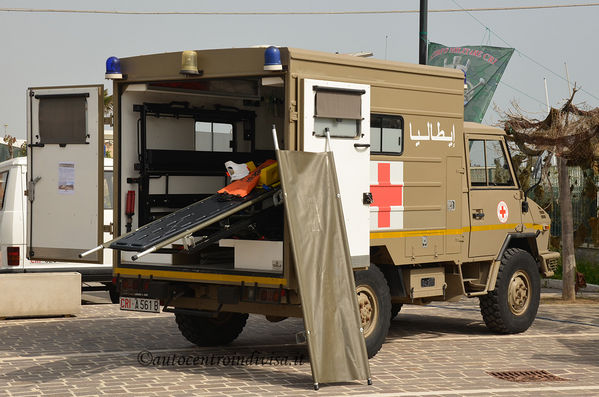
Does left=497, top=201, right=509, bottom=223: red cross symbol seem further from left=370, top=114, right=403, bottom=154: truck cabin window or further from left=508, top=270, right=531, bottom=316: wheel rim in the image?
left=370, top=114, right=403, bottom=154: truck cabin window

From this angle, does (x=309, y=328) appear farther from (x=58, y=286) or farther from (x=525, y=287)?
(x=58, y=286)

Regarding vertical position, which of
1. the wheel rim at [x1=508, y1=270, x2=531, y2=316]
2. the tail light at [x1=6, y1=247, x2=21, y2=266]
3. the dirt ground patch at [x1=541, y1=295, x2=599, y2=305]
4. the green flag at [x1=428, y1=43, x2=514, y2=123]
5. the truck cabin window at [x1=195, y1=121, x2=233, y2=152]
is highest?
the green flag at [x1=428, y1=43, x2=514, y2=123]

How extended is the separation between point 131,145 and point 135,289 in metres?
1.49

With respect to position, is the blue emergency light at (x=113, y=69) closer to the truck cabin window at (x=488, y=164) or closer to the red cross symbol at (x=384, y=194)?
the red cross symbol at (x=384, y=194)

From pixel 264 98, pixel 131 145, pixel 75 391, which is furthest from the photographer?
pixel 264 98

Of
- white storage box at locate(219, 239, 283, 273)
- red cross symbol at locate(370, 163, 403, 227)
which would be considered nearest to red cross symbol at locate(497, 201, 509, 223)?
red cross symbol at locate(370, 163, 403, 227)

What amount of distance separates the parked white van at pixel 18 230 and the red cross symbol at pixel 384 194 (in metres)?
5.33

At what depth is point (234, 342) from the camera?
11961 millimetres

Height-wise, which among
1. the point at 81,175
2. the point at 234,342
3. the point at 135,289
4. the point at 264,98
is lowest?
the point at 234,342

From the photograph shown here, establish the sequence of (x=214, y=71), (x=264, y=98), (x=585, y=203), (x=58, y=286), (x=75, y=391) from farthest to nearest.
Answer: (x=585, y=203)
(x=58, y=286)
(x=264, y=98)
(x=214, y=71)
(x=75, y=391)

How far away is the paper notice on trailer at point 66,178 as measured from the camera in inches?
429

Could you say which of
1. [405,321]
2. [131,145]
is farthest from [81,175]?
[405,321]

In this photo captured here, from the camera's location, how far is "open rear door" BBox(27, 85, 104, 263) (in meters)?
10.7

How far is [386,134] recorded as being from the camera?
10625mm
